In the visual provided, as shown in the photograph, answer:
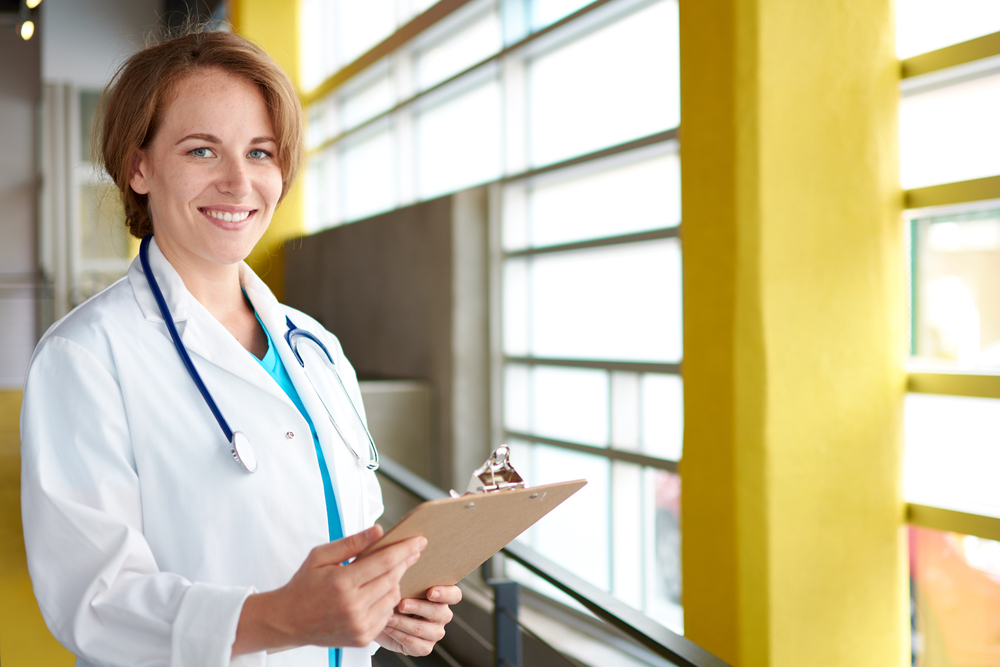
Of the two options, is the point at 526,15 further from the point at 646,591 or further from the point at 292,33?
the point at 292,33

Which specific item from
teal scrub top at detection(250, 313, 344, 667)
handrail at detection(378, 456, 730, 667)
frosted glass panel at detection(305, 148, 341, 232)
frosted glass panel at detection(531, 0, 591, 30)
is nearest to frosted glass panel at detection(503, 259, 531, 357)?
frosted glass panel at detection(531, 0, 591, 30)

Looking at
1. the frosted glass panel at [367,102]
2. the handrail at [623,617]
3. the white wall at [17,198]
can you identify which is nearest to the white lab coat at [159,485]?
the handrail at [623,617]

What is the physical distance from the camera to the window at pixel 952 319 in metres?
3.00

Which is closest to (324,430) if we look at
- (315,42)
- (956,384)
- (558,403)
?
(956,384)

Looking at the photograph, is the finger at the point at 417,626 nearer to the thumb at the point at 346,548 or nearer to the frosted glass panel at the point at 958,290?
the thumb at the point at 346,548

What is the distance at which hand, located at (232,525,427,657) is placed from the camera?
0.84m

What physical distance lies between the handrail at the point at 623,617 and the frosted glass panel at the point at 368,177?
5.40 m

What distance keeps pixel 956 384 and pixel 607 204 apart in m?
2.05

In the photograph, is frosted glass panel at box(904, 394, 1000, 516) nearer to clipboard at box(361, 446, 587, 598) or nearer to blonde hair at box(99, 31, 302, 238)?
clipboard at box(361, 446, 587, 598)

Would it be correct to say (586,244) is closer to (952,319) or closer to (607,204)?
(607,204)

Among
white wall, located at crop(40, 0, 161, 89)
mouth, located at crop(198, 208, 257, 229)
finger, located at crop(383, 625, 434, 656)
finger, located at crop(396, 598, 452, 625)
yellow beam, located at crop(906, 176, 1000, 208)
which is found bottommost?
finger, located at crop(383, 625, 434, 656)

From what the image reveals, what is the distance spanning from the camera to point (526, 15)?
5.07 metres

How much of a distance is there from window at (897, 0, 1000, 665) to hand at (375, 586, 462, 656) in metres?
2.59

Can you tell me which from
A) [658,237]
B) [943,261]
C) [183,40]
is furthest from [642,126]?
[183,40]
